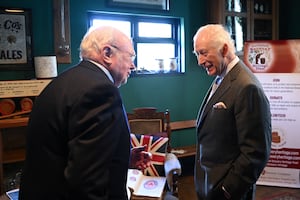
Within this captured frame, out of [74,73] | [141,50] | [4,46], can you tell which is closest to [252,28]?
[141,50]

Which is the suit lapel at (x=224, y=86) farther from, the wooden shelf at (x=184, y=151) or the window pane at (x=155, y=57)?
the window pane at (x=155, y=57)

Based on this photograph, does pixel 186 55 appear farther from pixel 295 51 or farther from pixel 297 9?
pixel 297 9

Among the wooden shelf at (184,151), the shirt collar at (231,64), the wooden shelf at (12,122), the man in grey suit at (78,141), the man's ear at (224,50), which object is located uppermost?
the man's ear at (224,50)

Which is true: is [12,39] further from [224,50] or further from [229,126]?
[229,126]

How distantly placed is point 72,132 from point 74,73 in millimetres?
212

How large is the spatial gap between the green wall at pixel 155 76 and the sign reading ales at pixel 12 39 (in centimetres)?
11

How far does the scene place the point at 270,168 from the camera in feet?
12.1

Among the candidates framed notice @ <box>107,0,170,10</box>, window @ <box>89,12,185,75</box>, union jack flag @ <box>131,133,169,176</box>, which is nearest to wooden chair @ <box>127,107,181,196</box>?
union jack flag @ <box>131,133,169,176</box>

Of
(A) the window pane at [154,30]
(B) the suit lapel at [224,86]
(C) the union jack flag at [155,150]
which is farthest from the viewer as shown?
(A) the window pane at [154,30]

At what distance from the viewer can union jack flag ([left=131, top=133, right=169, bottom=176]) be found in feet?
8.25

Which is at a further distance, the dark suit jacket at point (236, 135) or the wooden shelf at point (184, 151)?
the wooden shelf at point (184, 151)

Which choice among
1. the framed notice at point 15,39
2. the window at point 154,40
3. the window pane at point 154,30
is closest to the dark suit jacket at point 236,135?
the framed notice at point 15,39

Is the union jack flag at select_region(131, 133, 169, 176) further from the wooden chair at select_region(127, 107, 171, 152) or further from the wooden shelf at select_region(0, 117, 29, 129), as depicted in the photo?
the wooden shelf at select_region(0, 117, 29, 129)

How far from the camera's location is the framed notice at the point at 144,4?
3660mm
